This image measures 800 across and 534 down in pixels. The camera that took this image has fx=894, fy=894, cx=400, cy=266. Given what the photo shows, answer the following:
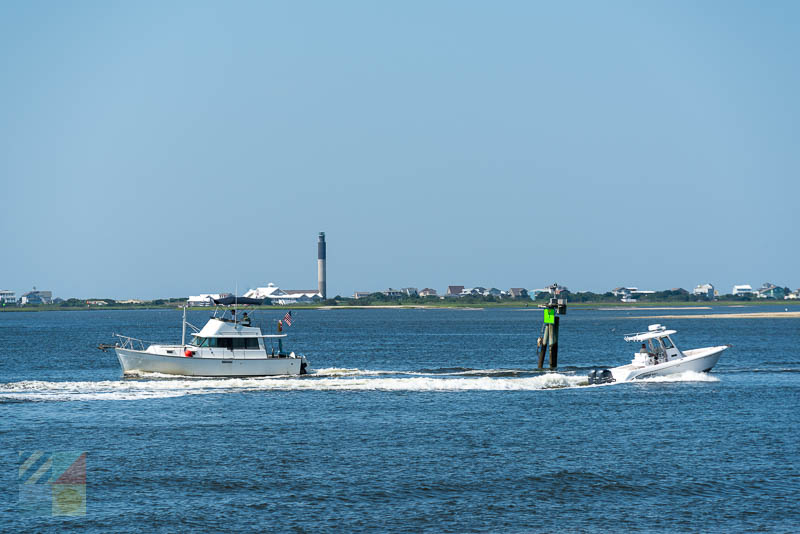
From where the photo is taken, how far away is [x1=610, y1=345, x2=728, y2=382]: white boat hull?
179 feet

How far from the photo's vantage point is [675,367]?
2186 inches

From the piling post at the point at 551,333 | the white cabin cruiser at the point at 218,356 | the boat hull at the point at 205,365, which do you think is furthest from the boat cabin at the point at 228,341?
the piling post at the point at 551,333

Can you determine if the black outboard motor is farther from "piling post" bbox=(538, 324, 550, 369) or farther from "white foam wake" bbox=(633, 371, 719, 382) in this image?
"piling post" bbox=(538, 324, 550, 369)

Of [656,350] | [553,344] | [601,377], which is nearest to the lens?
[601,377]

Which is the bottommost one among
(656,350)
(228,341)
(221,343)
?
(656,350)

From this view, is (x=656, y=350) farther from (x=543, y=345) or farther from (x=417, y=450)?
(x=417, y=450)

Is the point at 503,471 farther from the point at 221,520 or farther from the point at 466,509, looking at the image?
the point at 221,520

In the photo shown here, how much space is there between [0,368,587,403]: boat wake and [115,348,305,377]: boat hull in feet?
1.81

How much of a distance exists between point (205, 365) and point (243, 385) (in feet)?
11.8

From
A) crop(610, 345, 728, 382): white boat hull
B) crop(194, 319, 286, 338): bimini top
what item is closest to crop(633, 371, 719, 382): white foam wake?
crop(610, 345, 728, 382): white boat hull

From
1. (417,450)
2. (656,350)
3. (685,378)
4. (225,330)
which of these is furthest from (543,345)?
(417,450)

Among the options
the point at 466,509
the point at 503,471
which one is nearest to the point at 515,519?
the point at 466,509

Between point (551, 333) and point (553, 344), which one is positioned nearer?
point (553, 344)

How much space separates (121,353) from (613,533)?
3911 centimetres
